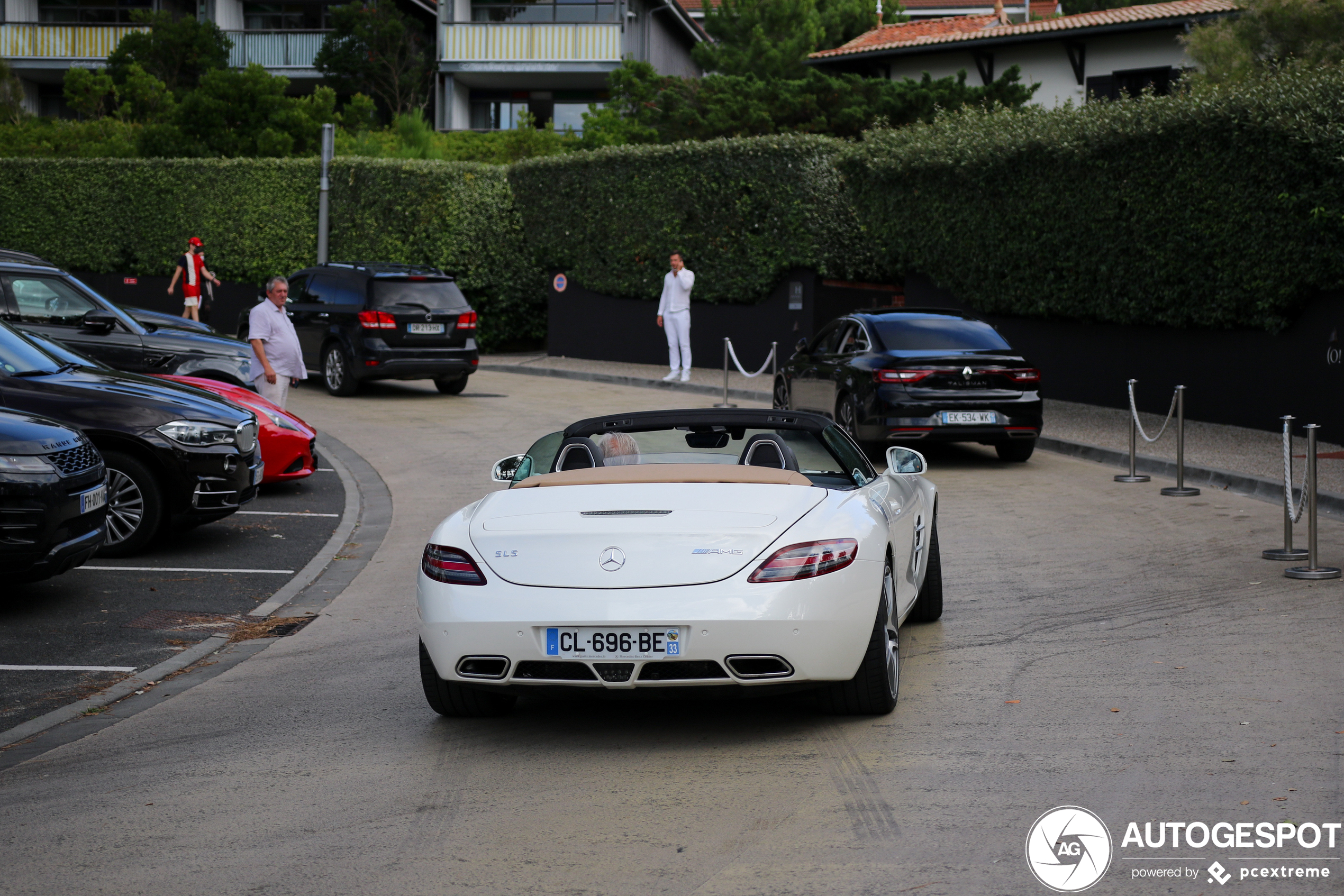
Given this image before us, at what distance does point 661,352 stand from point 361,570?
18352mm

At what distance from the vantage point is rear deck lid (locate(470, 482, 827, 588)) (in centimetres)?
540

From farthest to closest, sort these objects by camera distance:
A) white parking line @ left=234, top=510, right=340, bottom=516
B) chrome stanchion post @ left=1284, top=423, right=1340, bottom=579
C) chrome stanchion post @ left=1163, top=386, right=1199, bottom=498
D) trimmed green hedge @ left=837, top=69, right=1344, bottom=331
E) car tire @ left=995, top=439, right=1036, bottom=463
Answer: trimmed green hedge @ left=837, top=69, right=1344, bottom=331, car tire @ left=995, top=439, right=1036, bottom=463, chrome stanchion post @ left=1163, top=386, right=1199, bottom=498, white parking line @ left=234, top=510, right=340, bottom=516, chrome stanchion post @ left=1284, top=423, right=1340, bottom=579

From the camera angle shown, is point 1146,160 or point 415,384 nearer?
point 1146,160

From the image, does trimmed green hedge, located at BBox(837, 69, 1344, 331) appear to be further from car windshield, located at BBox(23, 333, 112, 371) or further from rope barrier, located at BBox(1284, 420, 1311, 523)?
car windshield, located at BBox(23, 333, 112, 371)

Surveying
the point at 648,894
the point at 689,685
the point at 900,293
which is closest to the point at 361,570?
the point at 689,685

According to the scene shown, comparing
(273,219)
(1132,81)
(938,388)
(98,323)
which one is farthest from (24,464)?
(1132,81)

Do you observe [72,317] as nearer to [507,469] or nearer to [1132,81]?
[507,469]

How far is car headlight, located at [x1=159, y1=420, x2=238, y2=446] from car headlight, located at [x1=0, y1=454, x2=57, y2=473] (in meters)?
1.96

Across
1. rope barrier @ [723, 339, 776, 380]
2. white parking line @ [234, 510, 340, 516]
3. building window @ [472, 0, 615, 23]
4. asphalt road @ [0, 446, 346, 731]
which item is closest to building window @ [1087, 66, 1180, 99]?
rope barrier @ [723, 339, 776, 380]

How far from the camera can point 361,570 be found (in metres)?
9.89

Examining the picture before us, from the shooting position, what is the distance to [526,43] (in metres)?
43.9

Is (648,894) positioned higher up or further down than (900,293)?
further down

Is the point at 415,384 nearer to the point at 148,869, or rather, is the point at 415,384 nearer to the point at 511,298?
the point at 511,298

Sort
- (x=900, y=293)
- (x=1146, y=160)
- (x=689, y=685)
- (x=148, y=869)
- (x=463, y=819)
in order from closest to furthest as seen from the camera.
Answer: (x=148, y=869) → (x=463, y=819) → (x=689, y=685) → (x=1146, y=160) → (x=900, y=293)
